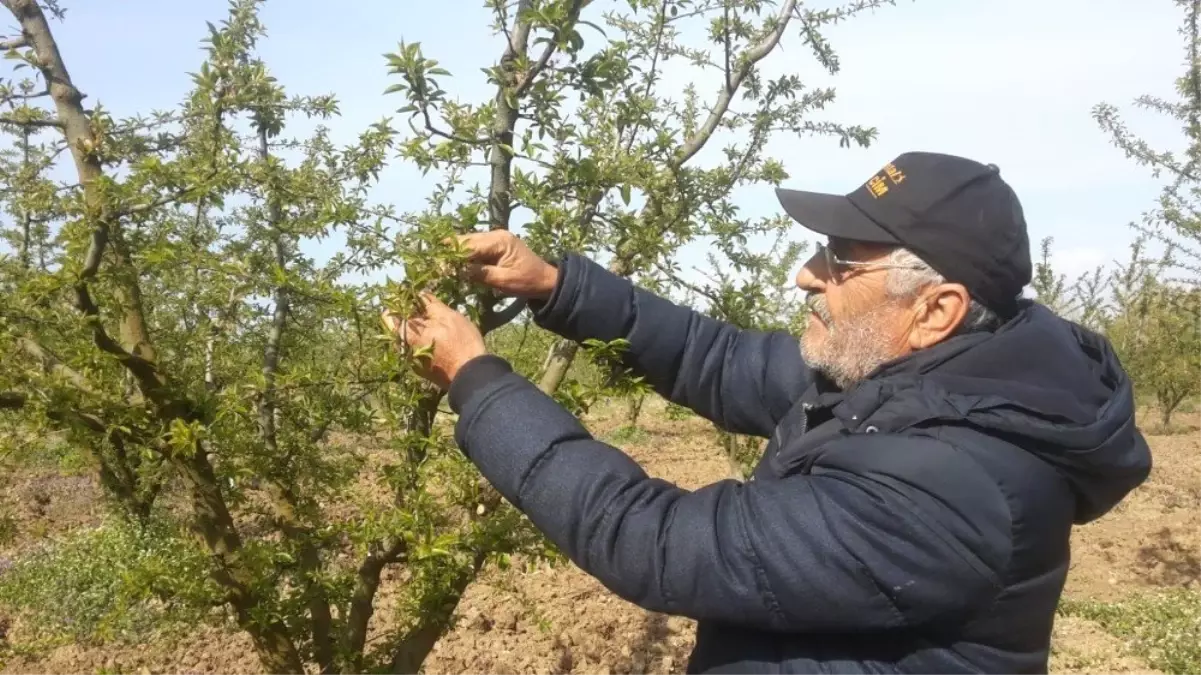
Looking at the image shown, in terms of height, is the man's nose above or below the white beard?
above

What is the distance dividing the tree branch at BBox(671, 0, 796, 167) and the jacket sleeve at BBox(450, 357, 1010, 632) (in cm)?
242

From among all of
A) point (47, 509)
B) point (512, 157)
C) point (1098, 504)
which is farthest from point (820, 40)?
point (47, 509)

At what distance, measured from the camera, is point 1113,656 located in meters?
7.01

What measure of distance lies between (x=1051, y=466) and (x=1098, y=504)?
236 mm

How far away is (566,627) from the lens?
22.3ft

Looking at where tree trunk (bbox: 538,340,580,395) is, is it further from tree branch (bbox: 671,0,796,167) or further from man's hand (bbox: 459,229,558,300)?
tree branch (bbox: 671,0,796,167)

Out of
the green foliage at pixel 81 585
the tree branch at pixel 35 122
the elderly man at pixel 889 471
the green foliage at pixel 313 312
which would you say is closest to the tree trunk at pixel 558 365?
the green foliage at pixel 313 312

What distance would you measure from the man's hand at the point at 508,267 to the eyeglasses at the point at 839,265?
75 centimetres

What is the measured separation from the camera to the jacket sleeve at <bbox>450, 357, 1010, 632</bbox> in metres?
1.65

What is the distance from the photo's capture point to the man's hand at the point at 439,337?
2.07m

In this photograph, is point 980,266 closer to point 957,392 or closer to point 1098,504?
point 957,392

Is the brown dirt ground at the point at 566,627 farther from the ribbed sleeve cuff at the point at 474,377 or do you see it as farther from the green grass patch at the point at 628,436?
the green grass patch at the point at 628,436

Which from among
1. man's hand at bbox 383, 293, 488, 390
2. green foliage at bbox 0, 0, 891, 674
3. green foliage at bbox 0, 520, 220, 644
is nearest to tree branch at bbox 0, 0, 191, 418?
green foliage at bbox 0, 0, 891, 674

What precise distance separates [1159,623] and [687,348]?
6.87 m
